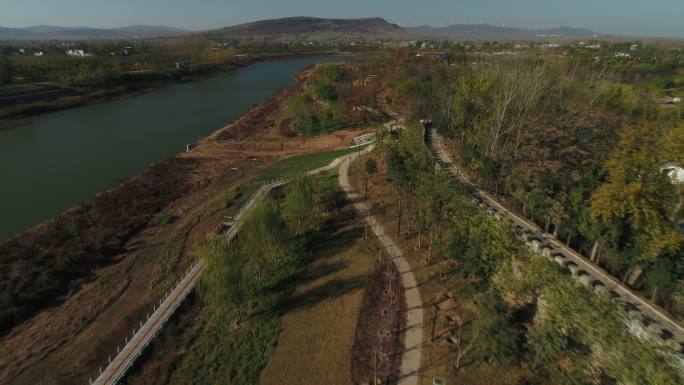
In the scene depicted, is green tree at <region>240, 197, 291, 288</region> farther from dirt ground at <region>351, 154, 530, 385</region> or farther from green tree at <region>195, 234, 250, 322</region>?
dirt ground at <region>351, 154, 530, 385</region>

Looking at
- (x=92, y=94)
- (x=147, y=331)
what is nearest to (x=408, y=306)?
(x=147, y=331)

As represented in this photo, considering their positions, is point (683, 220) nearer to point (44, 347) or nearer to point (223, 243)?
point (223, 243)

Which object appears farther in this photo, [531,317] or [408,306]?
[408,306]

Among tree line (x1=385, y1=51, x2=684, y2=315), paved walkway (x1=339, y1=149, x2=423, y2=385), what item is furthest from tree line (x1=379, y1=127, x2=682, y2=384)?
tree line (x1=385, y1=51, x2=684, y2=315)

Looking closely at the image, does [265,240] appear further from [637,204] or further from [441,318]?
[637,204]

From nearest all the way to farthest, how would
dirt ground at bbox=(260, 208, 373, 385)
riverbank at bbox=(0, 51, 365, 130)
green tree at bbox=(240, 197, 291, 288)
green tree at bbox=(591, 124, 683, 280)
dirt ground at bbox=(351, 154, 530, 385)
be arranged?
dirt ground at bbox=(351, 154, 530, 385) < green tree at bbox=(591, 124, 683, 280) < dirt ground at bbox=(260, 208, 373, 385) < green tree at bbox=(240, 197, 291, 288) < riverbank at bbox=(0, 51, 365, 130)
